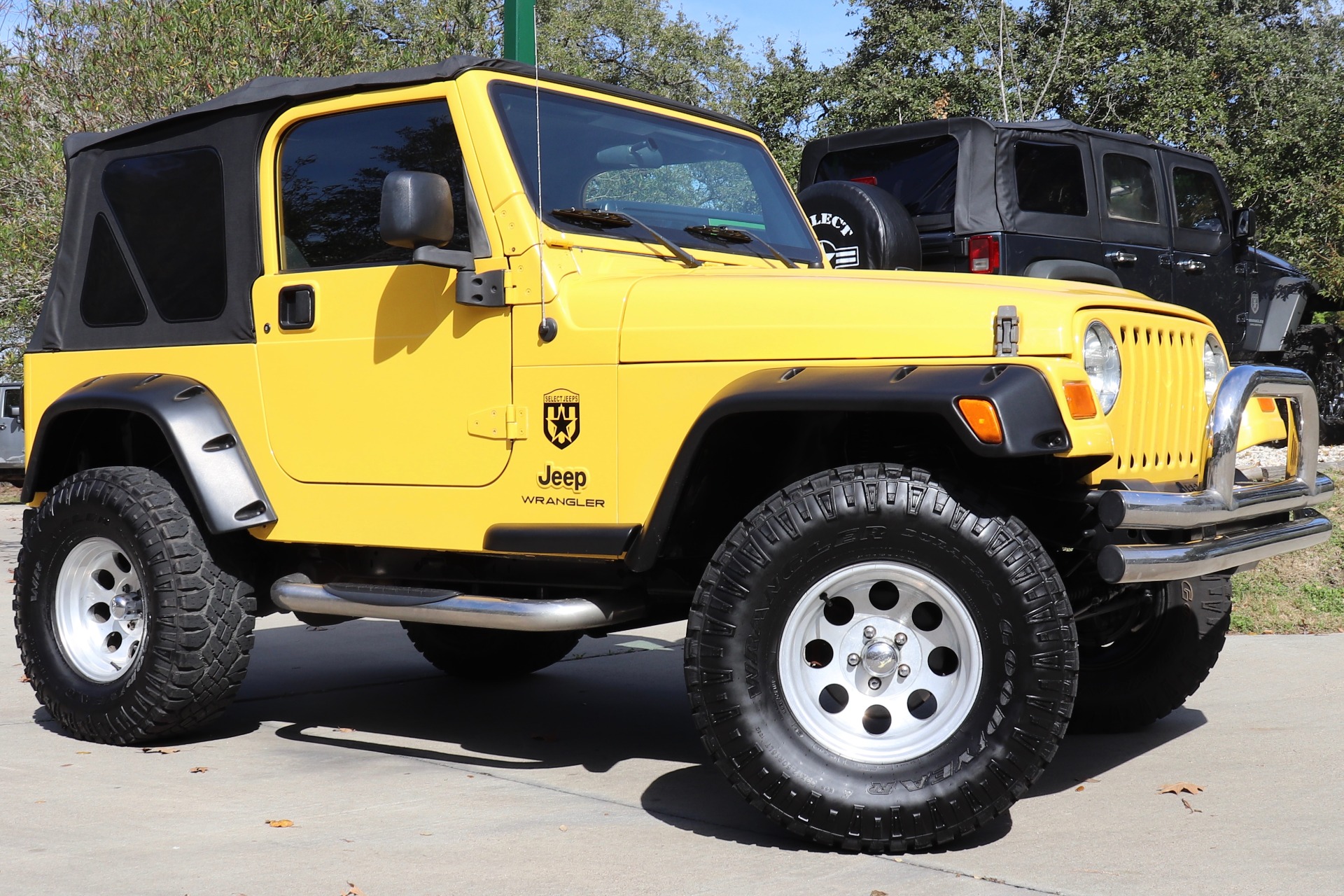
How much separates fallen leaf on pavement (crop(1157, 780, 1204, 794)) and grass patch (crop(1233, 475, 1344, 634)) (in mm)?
3394

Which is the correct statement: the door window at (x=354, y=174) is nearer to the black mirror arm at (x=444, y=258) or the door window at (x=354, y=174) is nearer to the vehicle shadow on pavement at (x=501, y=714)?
the black mirror arm at (x=444, y=258)


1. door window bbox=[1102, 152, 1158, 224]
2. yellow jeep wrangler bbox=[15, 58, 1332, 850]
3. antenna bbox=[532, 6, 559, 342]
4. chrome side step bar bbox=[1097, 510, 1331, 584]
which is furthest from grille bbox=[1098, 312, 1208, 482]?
door window bbox=[1102, 152, 1158, 224]

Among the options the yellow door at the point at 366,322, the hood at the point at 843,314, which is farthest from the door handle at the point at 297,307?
the hood at the point at 843,314

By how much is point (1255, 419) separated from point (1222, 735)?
1302 millimetres

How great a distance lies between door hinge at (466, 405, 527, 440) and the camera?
4398 millimetres

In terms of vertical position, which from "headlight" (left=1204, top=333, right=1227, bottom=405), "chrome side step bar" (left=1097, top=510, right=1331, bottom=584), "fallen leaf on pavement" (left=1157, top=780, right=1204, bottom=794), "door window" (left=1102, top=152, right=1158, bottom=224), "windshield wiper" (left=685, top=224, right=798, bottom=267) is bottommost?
"fallen leaf on pavement" (left=1157, top=780, right=1204, bottom=794)

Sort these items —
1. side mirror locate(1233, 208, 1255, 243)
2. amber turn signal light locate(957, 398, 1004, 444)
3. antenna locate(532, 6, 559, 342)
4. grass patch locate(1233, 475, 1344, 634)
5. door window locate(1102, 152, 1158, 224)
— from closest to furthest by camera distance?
amber turn signal light locate(957, 398, 1004, 444)
antenna locate(532, 6, 559, 342)
grass patch locate(1233, 475, 1344, 634)
door window locate(1102, 152, 1158, 224)
side mirror locate(1233, 208, 1255, 243)

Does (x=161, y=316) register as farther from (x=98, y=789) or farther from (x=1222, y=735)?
(x=1222, y=735)

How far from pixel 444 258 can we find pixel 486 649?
2.55 meters

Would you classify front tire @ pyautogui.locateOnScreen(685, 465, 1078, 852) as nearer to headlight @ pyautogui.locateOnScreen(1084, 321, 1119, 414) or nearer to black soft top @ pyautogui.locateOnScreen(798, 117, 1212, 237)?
headlight @ pyautogui.locateOnScreen(1084, 321, 1119, 414)

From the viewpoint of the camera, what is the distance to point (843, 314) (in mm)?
3914

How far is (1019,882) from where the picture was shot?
11.3 feet

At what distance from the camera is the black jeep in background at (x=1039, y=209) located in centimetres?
864

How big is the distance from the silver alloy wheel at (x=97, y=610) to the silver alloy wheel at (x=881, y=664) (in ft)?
9.15
